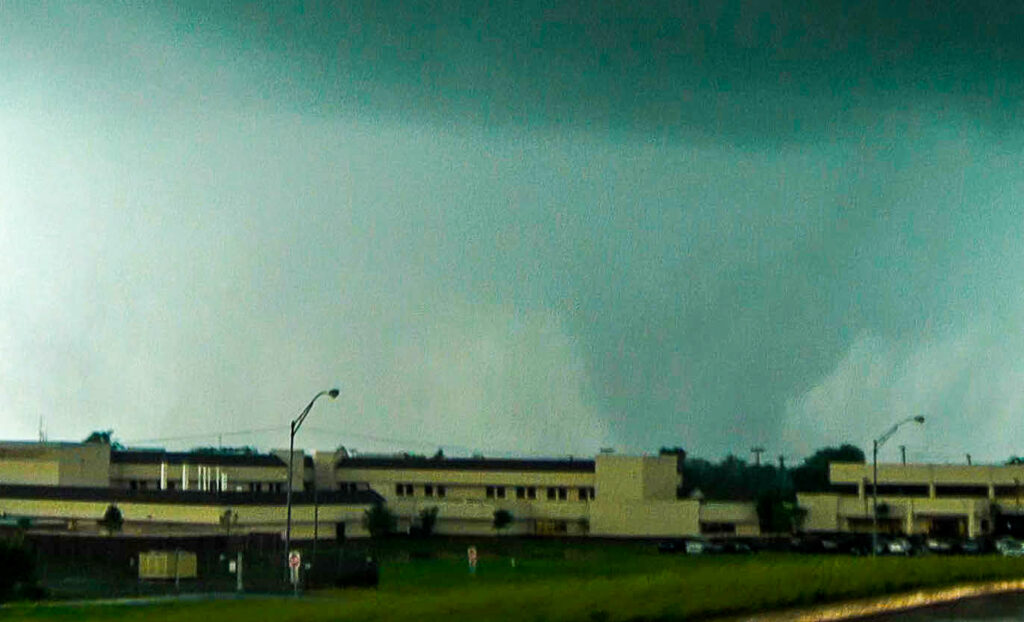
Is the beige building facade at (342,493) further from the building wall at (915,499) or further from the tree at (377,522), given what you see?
the building wall at (915,499)

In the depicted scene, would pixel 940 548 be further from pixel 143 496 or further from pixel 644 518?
pixel 143 496

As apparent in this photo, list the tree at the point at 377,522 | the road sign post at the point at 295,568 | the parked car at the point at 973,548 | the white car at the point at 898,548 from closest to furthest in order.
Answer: the road sign post at the point at 295,568 → the white car at the point at 898,548 → the parked car at the point at 973,548 → the tree at the point at 377,522

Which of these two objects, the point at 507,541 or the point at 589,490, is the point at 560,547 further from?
the point at 589,490

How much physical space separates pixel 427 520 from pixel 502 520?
6045 mm

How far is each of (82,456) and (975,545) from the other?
6636 cm

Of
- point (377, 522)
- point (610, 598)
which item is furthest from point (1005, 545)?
point (610, 598)

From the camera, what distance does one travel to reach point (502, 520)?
130000 mm

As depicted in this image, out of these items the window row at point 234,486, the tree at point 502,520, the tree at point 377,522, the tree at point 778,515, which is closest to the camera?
the tree at point 377,522

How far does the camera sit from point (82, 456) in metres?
125

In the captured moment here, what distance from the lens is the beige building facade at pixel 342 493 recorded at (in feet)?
360

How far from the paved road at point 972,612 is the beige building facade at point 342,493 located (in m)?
62.7

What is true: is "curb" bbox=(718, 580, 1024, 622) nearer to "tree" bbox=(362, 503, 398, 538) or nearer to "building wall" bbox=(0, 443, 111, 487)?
"tree" bbox=(362, 503, 398, 538)

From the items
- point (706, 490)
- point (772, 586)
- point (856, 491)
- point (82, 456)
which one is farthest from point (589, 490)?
point (772, 586)

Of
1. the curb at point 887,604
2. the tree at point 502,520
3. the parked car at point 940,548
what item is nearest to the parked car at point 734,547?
the parked car at point 940,548
